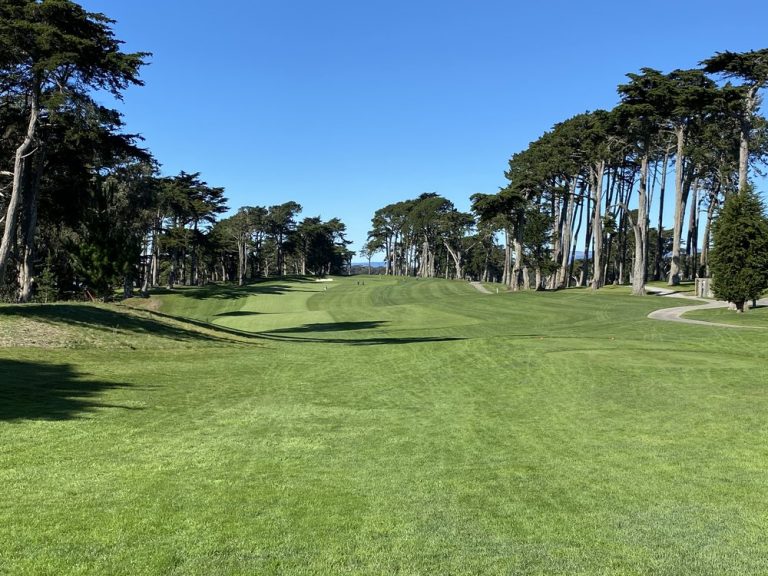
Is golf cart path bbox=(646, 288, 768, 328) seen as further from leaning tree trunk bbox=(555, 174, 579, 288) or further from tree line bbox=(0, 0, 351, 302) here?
tree line bbox=(0, 0, 351, 302)

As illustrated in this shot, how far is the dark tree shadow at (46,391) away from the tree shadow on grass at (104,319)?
6.24 metres

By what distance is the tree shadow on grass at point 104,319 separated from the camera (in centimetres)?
2125

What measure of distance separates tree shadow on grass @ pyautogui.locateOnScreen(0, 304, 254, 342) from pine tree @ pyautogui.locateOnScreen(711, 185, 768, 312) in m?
29.0

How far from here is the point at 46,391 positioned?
12.3 m

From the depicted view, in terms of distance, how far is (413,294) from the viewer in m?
69.9

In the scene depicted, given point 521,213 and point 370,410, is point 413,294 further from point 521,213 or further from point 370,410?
point 370,410

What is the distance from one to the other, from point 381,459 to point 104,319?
18.9 meters

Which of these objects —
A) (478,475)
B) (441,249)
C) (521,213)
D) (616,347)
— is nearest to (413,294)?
(521,213)

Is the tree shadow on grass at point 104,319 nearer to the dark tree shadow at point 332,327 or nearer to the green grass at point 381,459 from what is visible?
the green grass at point 381,459

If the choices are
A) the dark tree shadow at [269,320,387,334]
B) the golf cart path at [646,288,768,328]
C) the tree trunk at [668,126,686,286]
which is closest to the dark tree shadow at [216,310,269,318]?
the dark tree shadow at [269,320,387,334]

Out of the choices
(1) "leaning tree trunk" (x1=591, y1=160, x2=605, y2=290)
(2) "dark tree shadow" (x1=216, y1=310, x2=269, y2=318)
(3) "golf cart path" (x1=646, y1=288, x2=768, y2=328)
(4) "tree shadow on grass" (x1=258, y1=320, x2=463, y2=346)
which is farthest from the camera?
(1) "leaning tree trunk" (x1=591, y1=160, x2=605, y2=290)

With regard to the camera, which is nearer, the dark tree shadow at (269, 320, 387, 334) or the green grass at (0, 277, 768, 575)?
the green grass at (0, 277, 768, 575)

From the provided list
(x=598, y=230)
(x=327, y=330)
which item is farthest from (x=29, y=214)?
(x=598, y=230)

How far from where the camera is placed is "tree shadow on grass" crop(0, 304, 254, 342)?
21.2 m
